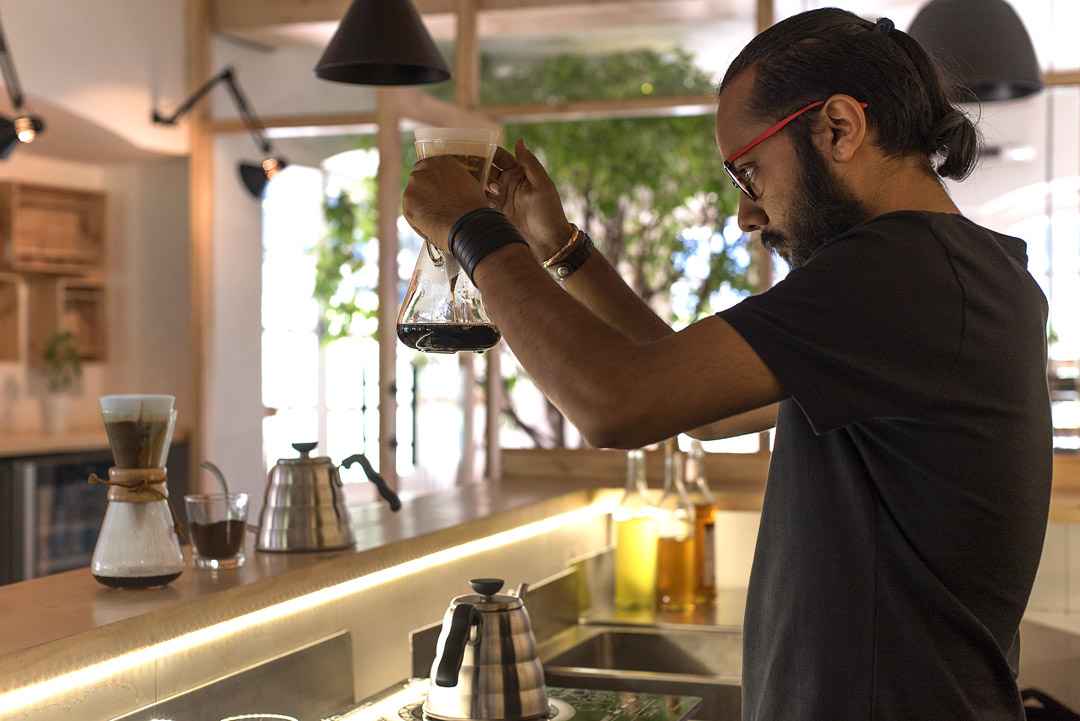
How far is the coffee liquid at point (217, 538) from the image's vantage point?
1.67 m

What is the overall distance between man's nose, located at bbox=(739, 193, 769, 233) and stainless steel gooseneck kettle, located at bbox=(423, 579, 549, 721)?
68cm

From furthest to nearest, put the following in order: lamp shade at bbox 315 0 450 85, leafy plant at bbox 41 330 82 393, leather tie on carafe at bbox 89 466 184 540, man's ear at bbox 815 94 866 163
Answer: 1. leafy plant at bbox 41 330 82 393
2. lamp shade at bbox 315 0 450 85
3. leather tie on carafe at bbox 89 466 184 540
4. man's ear at bbox 815 94 866 163

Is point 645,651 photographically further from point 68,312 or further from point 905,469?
point 68,312

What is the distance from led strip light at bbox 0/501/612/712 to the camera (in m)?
1.23

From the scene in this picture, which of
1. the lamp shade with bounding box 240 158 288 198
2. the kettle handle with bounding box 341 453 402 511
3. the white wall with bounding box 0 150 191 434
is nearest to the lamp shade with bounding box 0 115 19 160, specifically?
the lamp shade with bounding box 240 158 288 198

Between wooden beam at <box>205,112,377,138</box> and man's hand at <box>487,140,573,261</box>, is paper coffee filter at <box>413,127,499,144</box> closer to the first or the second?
man's hand at <box>487,140,573,261</box>

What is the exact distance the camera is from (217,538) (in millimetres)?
1666

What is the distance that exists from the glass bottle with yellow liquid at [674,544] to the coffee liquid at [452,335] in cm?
158

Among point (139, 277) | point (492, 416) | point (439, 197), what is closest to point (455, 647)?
point (439, 197)

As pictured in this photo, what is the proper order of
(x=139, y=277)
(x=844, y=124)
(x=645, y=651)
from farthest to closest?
(x=139, y=277) → (x=645, y=651) → (x=844, y=124)

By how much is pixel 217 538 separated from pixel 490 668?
0.43 meters

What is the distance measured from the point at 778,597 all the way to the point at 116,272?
5445 millimetres

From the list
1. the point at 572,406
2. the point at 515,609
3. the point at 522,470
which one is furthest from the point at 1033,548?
the point at 522,470

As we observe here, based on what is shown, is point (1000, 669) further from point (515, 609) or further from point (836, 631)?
point (515, 609)
